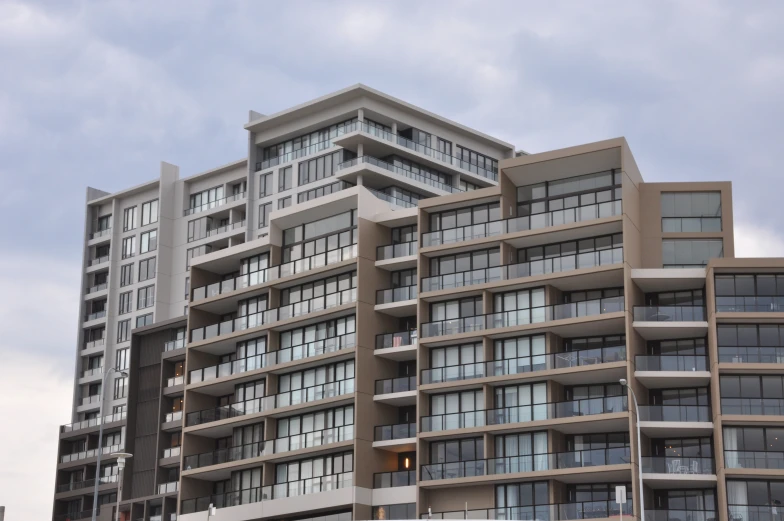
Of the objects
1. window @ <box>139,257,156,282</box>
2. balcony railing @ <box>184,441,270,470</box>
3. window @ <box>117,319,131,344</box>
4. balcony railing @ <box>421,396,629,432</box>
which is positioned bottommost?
balcony railing @ <box>184,441,270,470</box>

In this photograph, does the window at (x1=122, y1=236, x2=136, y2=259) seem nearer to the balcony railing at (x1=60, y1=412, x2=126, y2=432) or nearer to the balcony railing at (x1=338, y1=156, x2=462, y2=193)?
the balcony railing at (x1=60, y1=412, x2=126, y2=432)

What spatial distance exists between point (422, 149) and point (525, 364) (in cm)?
3723

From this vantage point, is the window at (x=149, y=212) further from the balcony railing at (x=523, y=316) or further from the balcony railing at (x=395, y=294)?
the balcony railing at (x=523, y=316)

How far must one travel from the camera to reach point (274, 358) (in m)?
93.8

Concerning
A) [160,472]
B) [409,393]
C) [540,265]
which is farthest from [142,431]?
[540,265]

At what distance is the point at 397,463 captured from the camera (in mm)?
88938

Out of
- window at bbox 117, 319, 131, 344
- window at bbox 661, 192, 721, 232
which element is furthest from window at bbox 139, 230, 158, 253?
window at bbox 661, 192, 721, 232

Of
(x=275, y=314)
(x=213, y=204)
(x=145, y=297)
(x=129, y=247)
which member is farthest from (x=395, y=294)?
(x=129, y=247)

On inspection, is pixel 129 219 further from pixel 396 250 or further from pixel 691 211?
pixel 691 211

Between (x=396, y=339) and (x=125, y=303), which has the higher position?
(x=125, y=303)

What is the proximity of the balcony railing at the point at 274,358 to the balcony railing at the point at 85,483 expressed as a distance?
96.2ft

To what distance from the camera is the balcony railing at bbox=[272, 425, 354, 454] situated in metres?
88.1

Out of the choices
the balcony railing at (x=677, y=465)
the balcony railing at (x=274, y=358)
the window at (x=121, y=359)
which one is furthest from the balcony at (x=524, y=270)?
the window at (x=121, y=359)

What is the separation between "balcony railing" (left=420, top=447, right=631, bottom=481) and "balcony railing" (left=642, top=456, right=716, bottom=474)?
1518 mm
